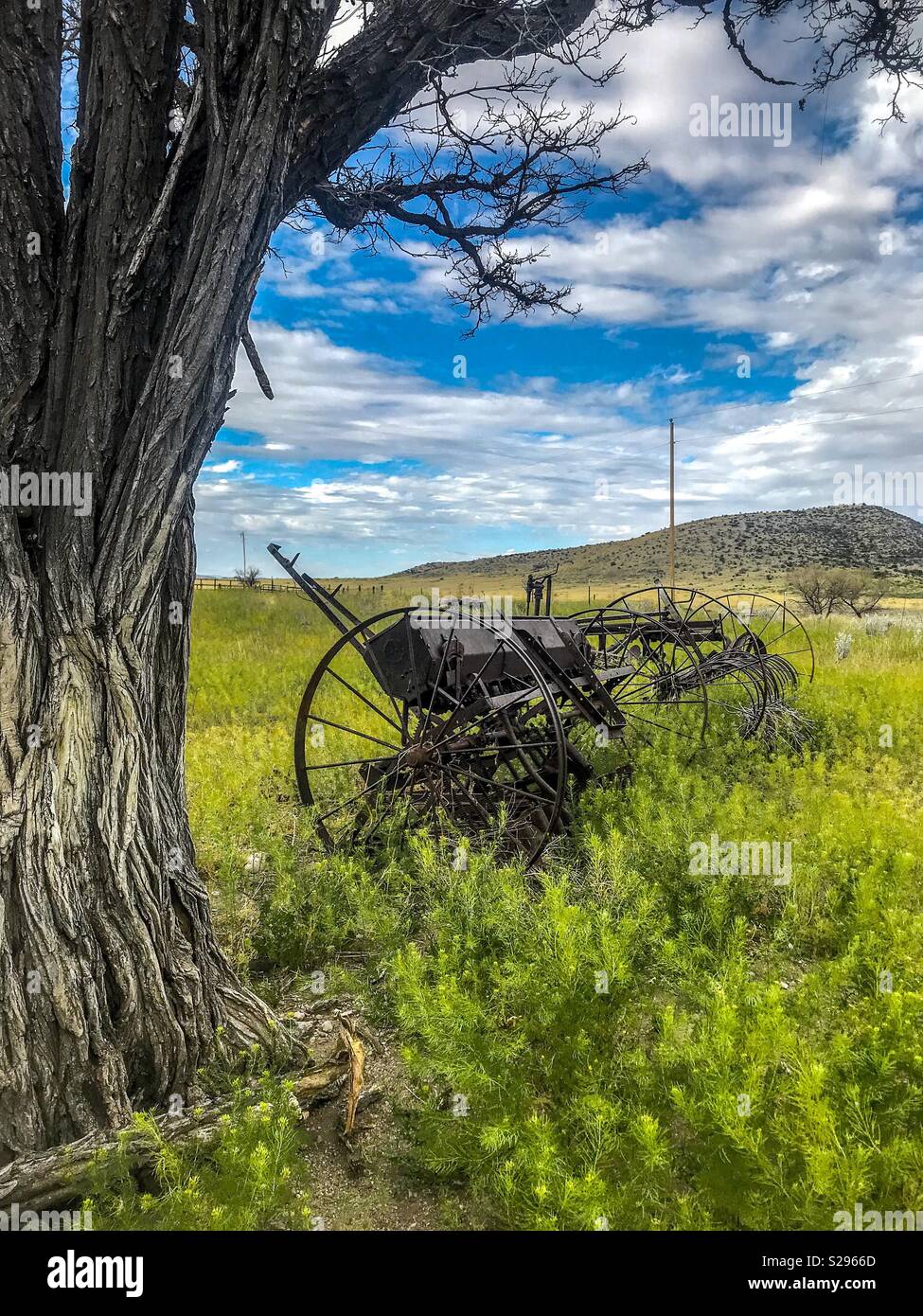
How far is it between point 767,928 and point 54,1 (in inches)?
225

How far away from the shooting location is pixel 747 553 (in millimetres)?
75938

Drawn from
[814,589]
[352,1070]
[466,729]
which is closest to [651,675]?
[466,729]

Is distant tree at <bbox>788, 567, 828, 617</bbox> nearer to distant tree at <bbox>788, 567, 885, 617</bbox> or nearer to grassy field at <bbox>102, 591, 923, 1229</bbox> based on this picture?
distant tree at <bbox>788, 567, 885, 617</bbox>

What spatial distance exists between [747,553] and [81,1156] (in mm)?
80729

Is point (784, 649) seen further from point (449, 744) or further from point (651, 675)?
point (449, 744)

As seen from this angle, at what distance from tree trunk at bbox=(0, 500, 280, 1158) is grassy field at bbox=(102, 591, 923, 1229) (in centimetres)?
66

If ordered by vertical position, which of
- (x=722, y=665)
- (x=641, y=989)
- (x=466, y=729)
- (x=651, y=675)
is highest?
(x=722, y=665)

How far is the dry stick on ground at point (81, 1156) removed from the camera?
7.98 ft

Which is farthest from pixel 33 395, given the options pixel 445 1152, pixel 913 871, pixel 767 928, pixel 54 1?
pixel 913 871

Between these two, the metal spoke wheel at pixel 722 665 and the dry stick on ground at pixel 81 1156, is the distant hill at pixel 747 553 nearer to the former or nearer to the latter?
the metal spoke wheel at pixel 722 665

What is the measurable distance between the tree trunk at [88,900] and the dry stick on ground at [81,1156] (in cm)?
15

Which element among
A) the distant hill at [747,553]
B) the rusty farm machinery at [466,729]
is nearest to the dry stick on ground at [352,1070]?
the rusty farm machinery at [466,729]

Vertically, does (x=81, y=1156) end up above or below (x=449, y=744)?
below
